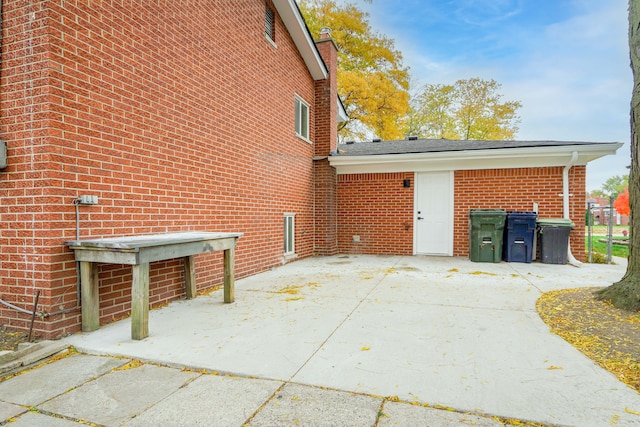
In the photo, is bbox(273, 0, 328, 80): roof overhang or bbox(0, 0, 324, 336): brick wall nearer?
bbox(0, 0, 324, 336): brick wall

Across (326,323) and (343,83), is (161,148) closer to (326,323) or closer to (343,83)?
(326,323)

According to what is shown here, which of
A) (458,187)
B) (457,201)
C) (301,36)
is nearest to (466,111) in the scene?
(458,187)

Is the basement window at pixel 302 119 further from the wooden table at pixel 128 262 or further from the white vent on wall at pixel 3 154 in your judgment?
the white vent on wall at pixel 3 154

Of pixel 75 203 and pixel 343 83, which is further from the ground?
pixel 343 83

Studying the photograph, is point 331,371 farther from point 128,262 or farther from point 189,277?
point 189,277

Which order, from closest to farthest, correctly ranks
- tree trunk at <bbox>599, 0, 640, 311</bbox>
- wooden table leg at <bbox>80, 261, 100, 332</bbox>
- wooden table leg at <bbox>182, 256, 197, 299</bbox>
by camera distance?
1. wooden table leg at <bbox>80, 261, 100, 332</bbox>
2. tree trunk at <bbox>599, 0, 640, 311</bbox>
3. wooden table leg at <bbox>182, 256, 197, 299</bbox>

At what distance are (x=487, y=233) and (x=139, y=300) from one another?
7477mm

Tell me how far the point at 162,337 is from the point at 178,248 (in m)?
0.89

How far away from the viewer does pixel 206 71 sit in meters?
5.21

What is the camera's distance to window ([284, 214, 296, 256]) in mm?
8302

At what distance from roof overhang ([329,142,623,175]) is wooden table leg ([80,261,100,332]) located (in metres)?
6.99

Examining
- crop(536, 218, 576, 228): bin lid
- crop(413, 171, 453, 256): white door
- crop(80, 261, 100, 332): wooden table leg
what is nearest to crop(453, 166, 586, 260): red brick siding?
crop(413, 171, 453, 256): white door

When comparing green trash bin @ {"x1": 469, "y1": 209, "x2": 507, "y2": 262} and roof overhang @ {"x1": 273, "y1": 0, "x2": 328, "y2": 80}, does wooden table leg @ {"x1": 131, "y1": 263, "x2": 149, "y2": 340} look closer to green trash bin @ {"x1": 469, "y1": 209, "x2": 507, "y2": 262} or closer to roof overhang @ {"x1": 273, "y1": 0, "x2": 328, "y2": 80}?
roof overhang @ {"x1": 273, "y1": 0, "x2": 328, "y2": 80}

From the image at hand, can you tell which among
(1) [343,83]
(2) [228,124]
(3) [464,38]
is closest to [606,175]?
(3) [464,38]
